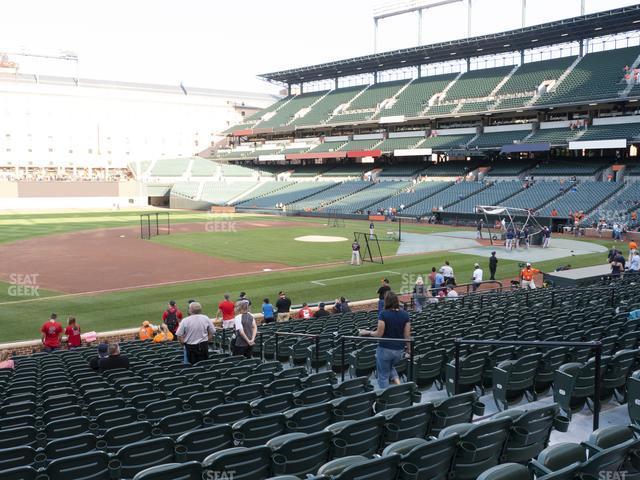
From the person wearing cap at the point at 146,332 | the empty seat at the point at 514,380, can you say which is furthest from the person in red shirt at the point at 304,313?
the empty seat at the point at 514,380

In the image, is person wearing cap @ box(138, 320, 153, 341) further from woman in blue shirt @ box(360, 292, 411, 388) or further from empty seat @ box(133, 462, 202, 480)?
empty seat @ box(133, 462, 202, 480)

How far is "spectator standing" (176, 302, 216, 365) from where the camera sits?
1123 cm

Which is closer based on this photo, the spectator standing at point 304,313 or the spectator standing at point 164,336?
the spectator standing at point 164,336

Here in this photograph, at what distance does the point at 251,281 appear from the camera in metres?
29.0

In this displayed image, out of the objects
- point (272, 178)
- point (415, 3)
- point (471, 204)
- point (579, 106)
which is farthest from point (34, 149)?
point (579, 106)

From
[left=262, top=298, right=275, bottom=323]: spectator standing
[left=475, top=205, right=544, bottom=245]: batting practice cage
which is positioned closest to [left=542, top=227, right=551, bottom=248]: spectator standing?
[left=475, top=205, right=544, bottom=245]: batting practice cage

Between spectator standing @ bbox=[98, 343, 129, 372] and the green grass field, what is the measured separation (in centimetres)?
956

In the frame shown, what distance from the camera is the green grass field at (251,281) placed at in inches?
880

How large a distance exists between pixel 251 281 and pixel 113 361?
1790 centimetres

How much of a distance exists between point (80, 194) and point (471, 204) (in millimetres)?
56382

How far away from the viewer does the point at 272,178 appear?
9506 cm

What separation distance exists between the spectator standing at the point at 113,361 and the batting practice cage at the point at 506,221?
34.1 metres

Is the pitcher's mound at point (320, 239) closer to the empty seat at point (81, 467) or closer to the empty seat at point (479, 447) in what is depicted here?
the empty seat at point (479, 447)

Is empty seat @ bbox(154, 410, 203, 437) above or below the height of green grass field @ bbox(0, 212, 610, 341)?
above
